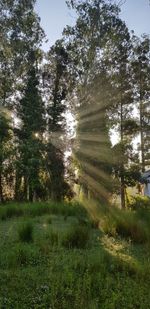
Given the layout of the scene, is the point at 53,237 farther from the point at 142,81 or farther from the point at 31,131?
the point at 142,81

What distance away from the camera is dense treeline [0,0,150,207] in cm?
2544

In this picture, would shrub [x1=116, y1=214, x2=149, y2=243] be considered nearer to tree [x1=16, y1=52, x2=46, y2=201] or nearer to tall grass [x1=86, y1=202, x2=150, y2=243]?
tall grass [x1=86, y1=202, x2=150, y2=243]

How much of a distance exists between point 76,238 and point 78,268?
78.2 inches

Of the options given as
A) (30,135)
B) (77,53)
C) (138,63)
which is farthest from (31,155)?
(138,63)

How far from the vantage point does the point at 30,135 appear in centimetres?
2906

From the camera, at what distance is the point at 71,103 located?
100ft

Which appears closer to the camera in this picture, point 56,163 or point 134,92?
point 56,163

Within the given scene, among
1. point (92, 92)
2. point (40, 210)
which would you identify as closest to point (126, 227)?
point (40, 210)

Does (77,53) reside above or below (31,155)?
above

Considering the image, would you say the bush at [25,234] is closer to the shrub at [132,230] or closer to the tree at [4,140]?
the shrub at [132,230]

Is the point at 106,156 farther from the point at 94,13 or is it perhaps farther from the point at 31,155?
the point at 94,13

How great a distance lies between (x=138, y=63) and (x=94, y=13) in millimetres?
8309

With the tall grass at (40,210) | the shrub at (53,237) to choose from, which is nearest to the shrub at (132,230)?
the shrub at (53,237)

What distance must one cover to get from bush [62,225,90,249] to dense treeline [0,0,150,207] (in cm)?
1346
